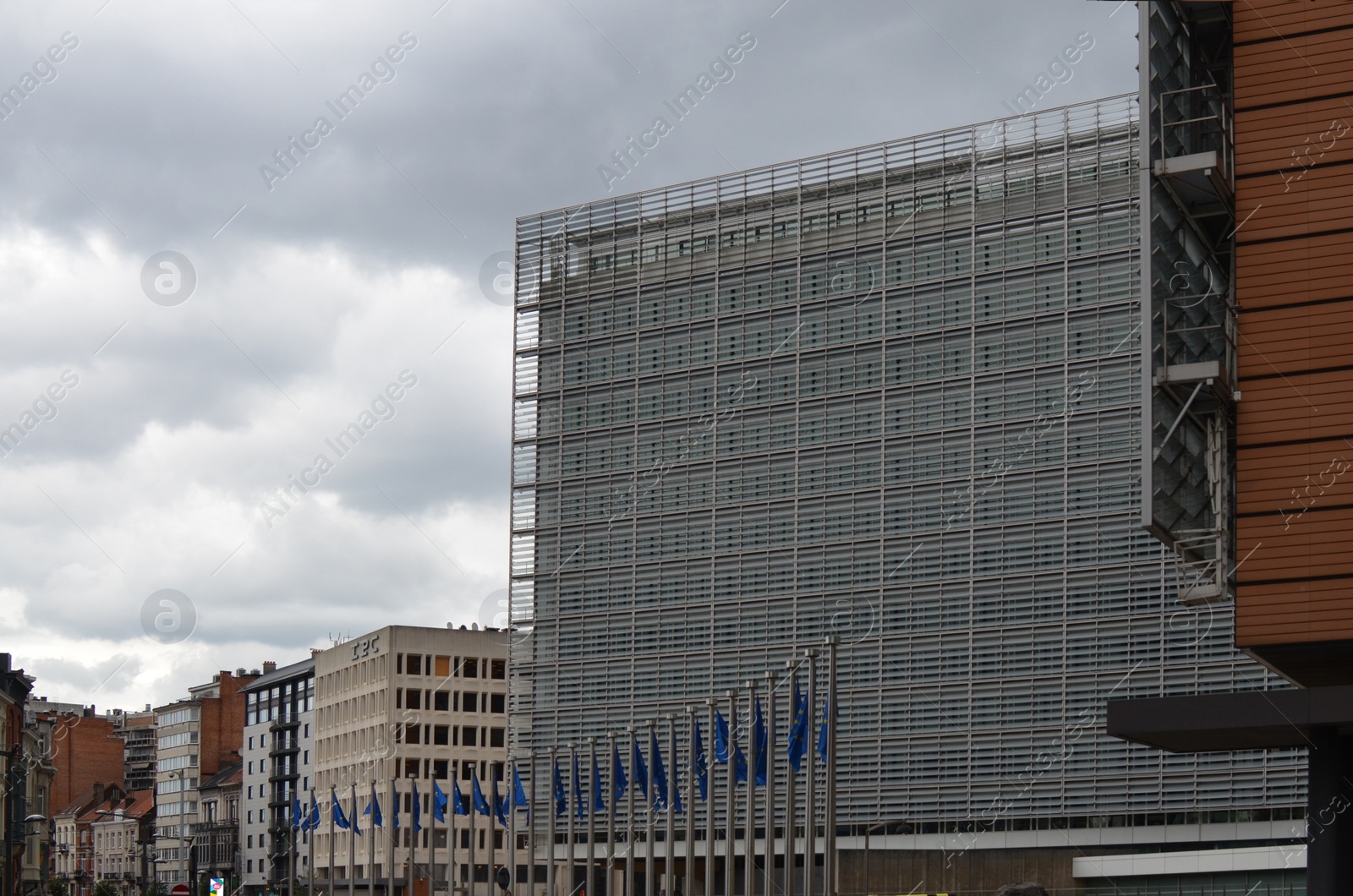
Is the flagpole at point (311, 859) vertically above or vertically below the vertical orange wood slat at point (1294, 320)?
below

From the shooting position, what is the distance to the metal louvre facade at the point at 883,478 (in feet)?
289

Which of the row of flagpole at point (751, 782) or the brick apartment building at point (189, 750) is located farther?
the brick apartment building at point (189, 750)

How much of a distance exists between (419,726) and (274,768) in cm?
2984

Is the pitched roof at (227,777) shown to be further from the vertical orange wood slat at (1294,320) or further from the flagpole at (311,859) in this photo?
the vertical orange wood slat at (1294,320)

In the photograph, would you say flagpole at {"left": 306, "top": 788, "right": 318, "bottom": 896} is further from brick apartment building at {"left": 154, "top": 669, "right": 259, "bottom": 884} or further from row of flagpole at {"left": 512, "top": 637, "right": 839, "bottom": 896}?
brick apartment building at {"left": 154, "top": 669, "right": 259, "bottom": 884}

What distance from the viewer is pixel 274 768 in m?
160

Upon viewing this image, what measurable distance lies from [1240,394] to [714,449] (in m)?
66.8

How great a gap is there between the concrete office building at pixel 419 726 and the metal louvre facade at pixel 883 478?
90.6ft

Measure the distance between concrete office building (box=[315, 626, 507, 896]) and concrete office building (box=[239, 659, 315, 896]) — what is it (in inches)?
434

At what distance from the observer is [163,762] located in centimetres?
18862

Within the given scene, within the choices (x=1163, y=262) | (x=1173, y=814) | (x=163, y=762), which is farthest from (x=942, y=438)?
(x=163, y=762)

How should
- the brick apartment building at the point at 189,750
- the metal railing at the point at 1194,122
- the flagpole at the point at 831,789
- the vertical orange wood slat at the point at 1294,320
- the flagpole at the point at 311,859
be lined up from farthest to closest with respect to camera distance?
the brick apartment building at the point at 189,750
the flagpole at the point at 311,859
the flagpole at the point at 831,789
the metal railing at the point at 1194,122
the vertical orange wood slat at the point at 1294,320

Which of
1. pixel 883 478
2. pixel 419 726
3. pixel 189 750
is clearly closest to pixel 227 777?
pixel 189 750

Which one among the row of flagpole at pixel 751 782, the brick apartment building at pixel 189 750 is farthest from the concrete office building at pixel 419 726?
the row of flagpole at pixel 751 782
